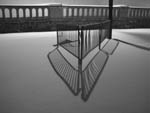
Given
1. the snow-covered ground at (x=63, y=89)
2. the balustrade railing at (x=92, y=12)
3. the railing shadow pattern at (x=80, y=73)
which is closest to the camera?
the snow-covered ground at (x=63, y=89)

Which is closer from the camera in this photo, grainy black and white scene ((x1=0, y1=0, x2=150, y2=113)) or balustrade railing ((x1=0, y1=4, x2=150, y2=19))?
grainy black and white scene ((x1=0, y1=0, x2=150, y2=113))

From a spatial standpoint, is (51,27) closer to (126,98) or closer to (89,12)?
(89,12)

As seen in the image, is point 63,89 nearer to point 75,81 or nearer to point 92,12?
point 75,81

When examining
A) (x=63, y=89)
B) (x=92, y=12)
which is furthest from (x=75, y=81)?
(x=92, y=12)

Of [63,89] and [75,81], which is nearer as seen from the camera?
[63,89]

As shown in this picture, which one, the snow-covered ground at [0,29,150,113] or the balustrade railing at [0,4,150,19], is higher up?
the balustrade railing at [0,4,150,19]

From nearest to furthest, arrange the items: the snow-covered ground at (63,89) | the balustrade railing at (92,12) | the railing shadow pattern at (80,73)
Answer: the snow-covered ground at (63,89) < the railing shadow pattern at (80,73) < the balustrade railing at (92,12)

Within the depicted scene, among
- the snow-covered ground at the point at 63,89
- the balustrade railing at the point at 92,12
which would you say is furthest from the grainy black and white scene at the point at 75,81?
the balustrade railing at the point at 92,12

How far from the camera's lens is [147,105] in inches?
75.3

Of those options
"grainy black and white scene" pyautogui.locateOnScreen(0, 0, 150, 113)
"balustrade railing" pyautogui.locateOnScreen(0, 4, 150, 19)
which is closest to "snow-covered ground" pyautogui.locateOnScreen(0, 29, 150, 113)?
"grainy black and white scene" pyautogui.locateOnScreen(0, 0, 150, 113)

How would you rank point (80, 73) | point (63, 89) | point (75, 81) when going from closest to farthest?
point (63, 89) < point (75, 81) < point (80, 73)

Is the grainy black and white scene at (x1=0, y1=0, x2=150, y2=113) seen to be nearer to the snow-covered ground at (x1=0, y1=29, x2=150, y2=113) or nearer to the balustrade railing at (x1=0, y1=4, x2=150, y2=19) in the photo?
the snow-covered ground at (x1=0, y1=29, x2=150, y2=113)

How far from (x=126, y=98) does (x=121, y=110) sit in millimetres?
Result: 297

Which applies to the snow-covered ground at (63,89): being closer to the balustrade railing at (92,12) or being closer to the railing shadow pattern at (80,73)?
the railing shadow pattern at (80,73)
